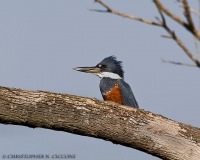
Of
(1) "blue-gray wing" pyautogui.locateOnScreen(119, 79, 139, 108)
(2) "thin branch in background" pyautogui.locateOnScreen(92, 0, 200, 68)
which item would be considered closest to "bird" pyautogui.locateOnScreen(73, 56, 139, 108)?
(1) "blue-gray wing" pyautogui.locateOnScreen(119, 79, 139, 108)

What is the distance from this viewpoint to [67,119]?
5441mm

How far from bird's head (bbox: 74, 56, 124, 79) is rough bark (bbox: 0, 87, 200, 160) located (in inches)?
161

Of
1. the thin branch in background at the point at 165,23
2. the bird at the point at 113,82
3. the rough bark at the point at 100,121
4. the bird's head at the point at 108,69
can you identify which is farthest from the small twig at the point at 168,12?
the bird's head at the point at 108,69

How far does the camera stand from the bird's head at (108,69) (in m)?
9.73

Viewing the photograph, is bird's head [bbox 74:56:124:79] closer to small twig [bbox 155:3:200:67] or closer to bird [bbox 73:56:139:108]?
bird [bbox 73:56:139:108]

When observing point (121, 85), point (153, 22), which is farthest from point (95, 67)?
point (153, 22)

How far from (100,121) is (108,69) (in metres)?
4.41

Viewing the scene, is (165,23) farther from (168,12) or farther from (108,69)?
(108,69)

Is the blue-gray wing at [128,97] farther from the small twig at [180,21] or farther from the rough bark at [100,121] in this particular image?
the small twig at [180,21]

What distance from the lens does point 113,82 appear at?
929 centimetres

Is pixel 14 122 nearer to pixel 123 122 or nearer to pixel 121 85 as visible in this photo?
pixel 123 122

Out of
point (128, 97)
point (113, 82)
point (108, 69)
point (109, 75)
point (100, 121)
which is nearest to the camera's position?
point (100, 121)

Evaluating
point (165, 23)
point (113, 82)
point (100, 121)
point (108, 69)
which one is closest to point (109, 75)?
point (108, 69)

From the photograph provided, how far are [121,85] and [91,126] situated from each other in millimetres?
3791
